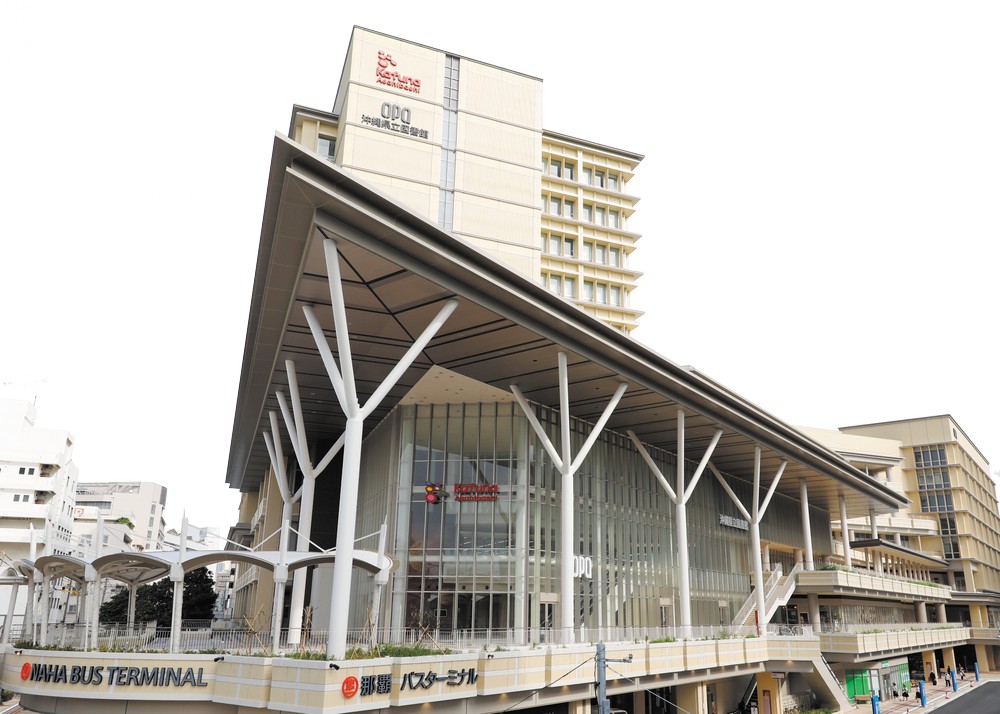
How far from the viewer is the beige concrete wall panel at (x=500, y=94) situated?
5641 centimetres

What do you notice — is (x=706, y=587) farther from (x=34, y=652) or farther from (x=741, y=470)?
(x=34, y=652)

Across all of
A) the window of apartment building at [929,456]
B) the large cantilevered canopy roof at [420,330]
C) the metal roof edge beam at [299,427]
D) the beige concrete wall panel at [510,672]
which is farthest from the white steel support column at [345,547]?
the window of apartment building at [929,456]

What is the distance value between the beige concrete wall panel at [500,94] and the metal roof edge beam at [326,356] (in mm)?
32756

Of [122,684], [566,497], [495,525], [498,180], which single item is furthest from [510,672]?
[498,180]

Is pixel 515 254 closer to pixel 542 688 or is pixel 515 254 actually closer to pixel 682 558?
pixel 682 558

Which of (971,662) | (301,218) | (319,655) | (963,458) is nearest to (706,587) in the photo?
(319,655)

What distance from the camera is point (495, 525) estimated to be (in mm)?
36625

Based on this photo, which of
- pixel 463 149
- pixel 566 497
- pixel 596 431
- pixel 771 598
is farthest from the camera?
pixel 463 149

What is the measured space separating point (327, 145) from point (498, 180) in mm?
13156

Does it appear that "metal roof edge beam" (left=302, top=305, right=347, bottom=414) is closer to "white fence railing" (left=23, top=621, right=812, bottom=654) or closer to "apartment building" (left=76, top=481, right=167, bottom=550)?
"white fence railing" (left=23, top=621, right=812, bottom=654)

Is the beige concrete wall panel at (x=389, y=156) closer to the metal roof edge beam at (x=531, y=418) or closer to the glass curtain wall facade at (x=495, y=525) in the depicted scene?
the glass curtain wall facade at (x=495, y=525)

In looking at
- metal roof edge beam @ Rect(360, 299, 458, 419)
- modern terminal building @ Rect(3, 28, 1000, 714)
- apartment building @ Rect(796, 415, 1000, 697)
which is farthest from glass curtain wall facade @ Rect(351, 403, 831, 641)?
apartment building @ Rect(796, 415, 1000, 697)

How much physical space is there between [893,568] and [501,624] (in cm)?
8135

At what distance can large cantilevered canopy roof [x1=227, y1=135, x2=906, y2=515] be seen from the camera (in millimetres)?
23109
